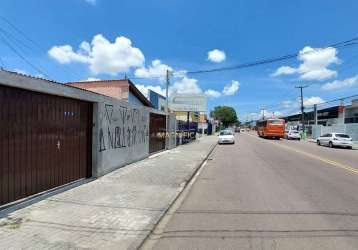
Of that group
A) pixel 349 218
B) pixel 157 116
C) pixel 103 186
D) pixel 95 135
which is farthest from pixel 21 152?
pixel 157 116

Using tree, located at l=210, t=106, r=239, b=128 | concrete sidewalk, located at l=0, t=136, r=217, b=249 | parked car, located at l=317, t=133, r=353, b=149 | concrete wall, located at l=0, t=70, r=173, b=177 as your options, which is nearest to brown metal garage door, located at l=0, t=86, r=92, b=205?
concrete wall, located at l=0, t=70, r=173, b=177

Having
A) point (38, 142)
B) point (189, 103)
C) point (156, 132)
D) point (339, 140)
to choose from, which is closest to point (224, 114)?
point (189, 103)

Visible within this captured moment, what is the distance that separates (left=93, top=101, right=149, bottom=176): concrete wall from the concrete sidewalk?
4.77ft

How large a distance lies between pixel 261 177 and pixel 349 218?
574 cm

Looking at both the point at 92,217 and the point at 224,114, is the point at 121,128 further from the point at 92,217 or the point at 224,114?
the point at 224,114

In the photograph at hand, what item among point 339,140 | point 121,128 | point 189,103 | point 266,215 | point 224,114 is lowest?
point 266,215

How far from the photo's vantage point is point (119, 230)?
19.8ft

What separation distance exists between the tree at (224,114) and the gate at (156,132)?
114 meters

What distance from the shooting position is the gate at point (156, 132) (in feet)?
67.1

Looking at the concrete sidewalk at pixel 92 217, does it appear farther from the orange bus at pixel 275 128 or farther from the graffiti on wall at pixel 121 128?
the orange bus at pixel 275 128

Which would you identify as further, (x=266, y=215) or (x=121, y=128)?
(x=121, y=128)

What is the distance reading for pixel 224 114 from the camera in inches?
5527

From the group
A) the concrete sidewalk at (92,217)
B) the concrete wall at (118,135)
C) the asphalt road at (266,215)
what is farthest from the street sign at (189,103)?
the concrete sidewalk at (92,217)

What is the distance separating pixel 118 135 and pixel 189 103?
29.0 metres
